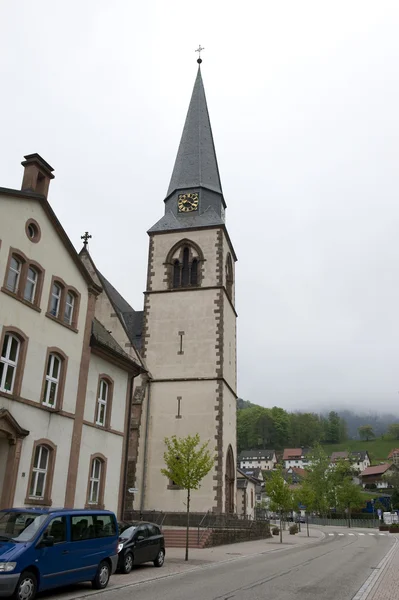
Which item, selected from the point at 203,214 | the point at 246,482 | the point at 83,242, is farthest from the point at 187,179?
the point at 246,482

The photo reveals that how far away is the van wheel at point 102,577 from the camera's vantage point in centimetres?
1202

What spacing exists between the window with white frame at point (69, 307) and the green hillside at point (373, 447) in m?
159

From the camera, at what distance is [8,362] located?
655 inches

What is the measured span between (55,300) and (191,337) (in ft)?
51.4

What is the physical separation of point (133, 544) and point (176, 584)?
3.16 m

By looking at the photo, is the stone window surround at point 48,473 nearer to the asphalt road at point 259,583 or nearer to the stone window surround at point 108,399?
the stone window surround at point 108,399

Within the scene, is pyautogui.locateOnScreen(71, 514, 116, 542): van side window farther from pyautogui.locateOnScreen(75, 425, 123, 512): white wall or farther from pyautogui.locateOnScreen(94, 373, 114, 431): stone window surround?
pyautogui.locateOnScreen(94, 373, 114, 431): stone window surround

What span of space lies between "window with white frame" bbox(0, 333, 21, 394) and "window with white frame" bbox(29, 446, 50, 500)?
247 centimetres

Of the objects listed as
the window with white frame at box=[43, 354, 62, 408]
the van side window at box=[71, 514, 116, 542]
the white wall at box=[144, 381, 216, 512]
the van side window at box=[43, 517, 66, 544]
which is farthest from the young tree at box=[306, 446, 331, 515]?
the van side window at box=[43, 517, 66, 544]

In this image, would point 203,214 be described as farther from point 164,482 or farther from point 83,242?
point 164,482

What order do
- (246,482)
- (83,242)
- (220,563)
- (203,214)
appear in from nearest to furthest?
(220,563)
(83,242)
(203,214)
(246,482)

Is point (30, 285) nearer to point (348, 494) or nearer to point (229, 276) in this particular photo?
point (229, 276)

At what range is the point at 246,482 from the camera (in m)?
48.4

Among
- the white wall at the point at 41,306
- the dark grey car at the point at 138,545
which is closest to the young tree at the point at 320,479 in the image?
the dark grey car at the point at 138,545
